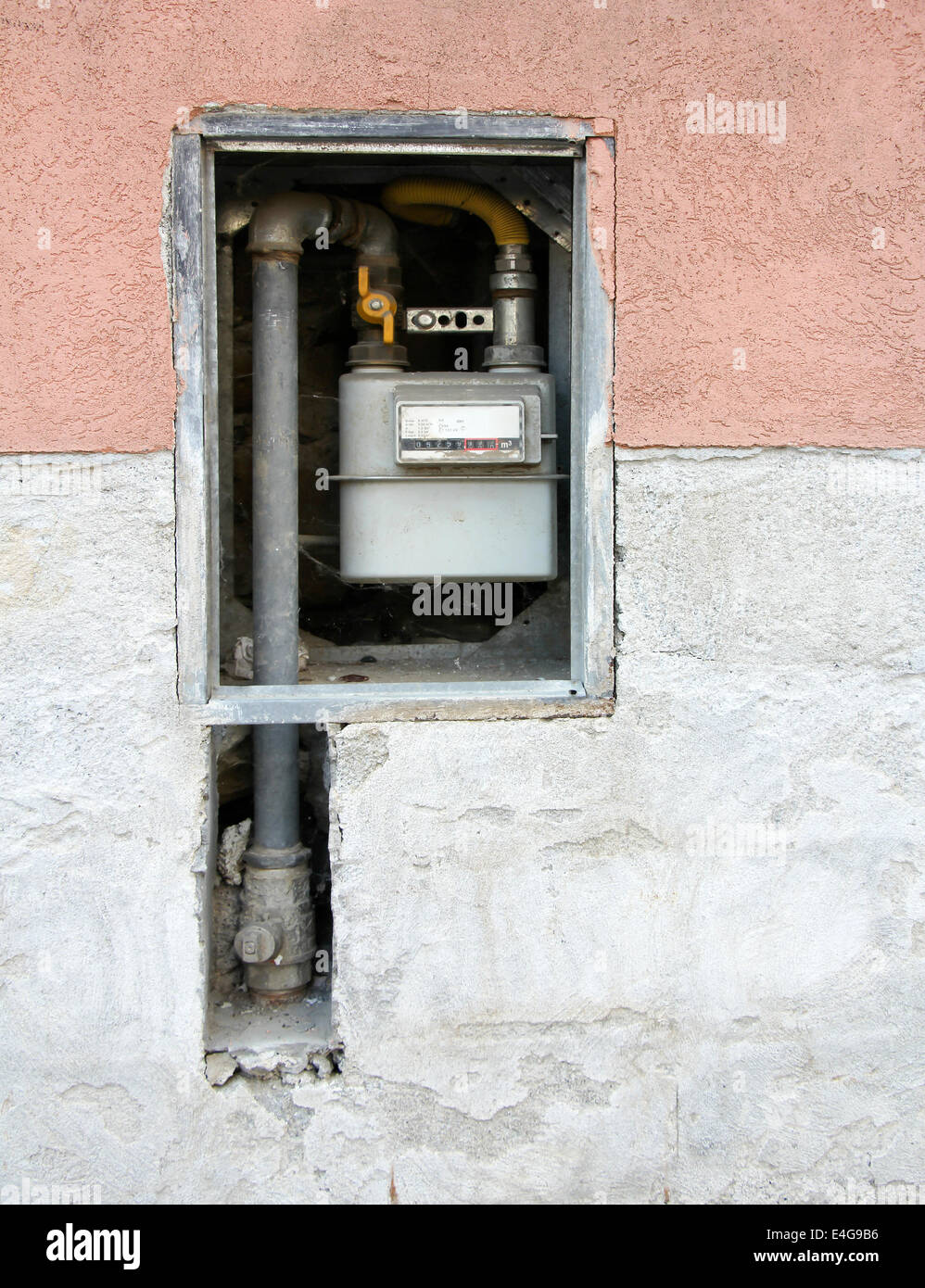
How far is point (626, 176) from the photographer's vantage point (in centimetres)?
227

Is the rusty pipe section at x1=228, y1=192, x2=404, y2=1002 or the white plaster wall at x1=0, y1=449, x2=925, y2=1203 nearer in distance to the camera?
the white plaster wall at x1=0, y1=449, x2=925, y2=1203

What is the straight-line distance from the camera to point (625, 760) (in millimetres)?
2363

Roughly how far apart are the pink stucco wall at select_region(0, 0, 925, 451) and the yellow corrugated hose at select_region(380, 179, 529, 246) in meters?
0.39

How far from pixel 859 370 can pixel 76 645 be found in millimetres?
1775

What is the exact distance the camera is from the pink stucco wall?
2201 mm

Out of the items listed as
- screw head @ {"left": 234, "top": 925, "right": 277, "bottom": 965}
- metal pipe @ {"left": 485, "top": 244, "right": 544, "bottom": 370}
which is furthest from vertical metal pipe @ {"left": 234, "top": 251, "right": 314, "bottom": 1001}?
metal pipe @ {"left": 485, "top": 244, "right": 544, "bottom": 370}

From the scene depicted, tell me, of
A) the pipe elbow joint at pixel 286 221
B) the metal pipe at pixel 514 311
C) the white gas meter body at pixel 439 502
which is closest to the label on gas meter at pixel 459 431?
the white gas meter body at pixel 439 502

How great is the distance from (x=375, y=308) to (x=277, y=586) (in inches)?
28.5

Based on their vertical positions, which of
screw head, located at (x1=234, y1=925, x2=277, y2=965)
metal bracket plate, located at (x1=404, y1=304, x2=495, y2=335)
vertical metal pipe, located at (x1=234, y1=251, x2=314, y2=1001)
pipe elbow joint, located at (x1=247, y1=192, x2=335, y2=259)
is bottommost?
screw head, located at (x1=234, y1=925, x2=277, y2=965)

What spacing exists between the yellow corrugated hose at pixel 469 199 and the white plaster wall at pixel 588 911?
0.76m

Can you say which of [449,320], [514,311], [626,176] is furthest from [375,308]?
[626,176]

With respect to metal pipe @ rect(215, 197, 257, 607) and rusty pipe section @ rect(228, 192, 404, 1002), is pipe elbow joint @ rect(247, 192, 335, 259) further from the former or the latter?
metal pipe @ rect(215, 197, 257, 607)

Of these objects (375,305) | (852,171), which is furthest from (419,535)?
(852,171)

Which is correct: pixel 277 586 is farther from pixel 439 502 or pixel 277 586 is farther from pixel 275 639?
pixel 439 502
